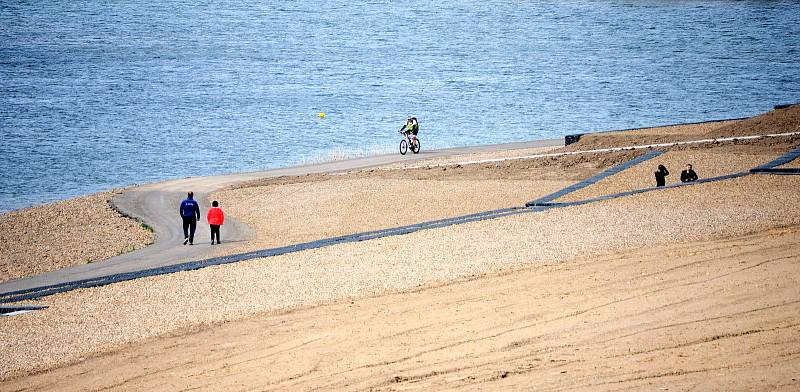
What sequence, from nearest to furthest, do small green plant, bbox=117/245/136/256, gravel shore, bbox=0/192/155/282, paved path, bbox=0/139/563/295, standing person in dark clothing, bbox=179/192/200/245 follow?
paved path, bbox=0/139/563/295 < standing person in dark clothing, bbox=179/192/200/245 < small green plant, bbox=117/245/136/256 < gravel shore, bbox=0/192/155/282

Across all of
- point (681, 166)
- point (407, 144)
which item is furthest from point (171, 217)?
point (407, 144)

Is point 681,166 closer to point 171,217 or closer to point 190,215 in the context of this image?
point 190,215

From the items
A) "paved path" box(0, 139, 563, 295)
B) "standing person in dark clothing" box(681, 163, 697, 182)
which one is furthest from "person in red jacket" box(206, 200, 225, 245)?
"standing person in dark clothing" box(681, 163, 697, 182)

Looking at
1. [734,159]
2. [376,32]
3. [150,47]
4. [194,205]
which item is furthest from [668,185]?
[376,32]

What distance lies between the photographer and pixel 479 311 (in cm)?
1261

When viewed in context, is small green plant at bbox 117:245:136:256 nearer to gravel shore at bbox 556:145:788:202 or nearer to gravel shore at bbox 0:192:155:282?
gravel shore at bbox 0:192:155:282

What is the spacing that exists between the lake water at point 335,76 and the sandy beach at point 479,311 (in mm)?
24729

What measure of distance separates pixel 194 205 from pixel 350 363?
1123 cm

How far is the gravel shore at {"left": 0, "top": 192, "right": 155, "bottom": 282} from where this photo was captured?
867 inches

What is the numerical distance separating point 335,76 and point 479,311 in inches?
3333

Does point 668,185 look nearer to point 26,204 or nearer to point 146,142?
point 26,204

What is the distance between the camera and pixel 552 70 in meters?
97.2

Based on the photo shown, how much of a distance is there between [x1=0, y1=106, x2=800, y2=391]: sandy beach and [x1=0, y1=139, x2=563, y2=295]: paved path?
3.92ft

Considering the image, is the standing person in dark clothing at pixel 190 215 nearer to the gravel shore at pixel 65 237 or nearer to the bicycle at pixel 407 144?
the gravel shore at pixel 65 237
